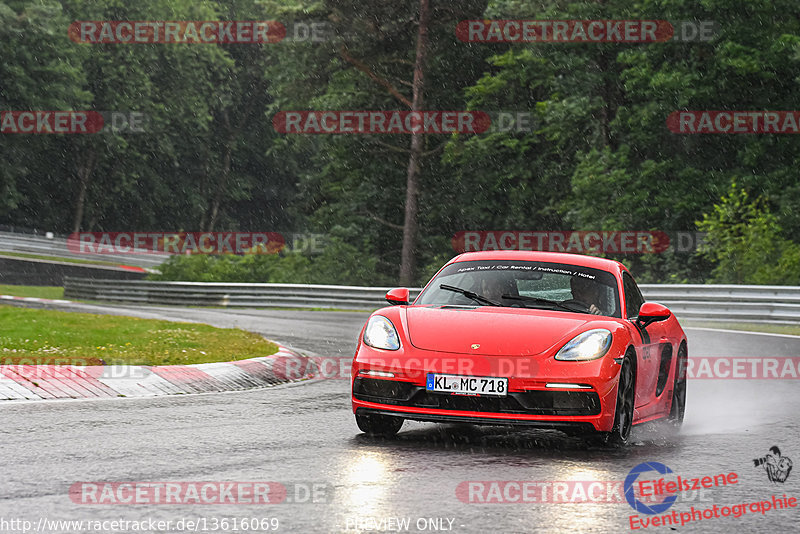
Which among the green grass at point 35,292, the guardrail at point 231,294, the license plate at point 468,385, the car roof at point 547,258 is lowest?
the green grass at point 35,292

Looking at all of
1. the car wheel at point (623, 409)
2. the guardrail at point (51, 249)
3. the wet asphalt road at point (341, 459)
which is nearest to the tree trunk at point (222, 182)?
the guardrail at point (51, 249)

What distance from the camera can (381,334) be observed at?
8484mm

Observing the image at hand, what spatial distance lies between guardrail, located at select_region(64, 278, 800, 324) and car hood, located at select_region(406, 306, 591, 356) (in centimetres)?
1550

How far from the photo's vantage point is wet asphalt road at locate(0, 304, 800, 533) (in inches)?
217

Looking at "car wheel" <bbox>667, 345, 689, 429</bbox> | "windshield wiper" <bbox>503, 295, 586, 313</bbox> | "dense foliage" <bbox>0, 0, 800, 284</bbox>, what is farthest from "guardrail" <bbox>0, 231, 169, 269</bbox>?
"windshield wiper" <bbox>503, 295, 586, 313</bbox>

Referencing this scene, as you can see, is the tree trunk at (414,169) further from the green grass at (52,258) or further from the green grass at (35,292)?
the green grass at (52,258)

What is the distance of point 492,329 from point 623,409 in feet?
3.54

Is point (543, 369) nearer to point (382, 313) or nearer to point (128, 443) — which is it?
point (382, 313)

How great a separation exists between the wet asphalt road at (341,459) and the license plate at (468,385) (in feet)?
1.32

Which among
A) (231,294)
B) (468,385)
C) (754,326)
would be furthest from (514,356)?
(231,294)

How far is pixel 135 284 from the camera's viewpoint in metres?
35.3

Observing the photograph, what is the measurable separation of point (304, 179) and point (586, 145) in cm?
3052

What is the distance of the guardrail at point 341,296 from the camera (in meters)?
23.2

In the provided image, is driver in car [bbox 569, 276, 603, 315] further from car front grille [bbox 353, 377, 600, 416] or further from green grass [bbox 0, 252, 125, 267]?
green grass [bbox 0, 252, 125, 267]
